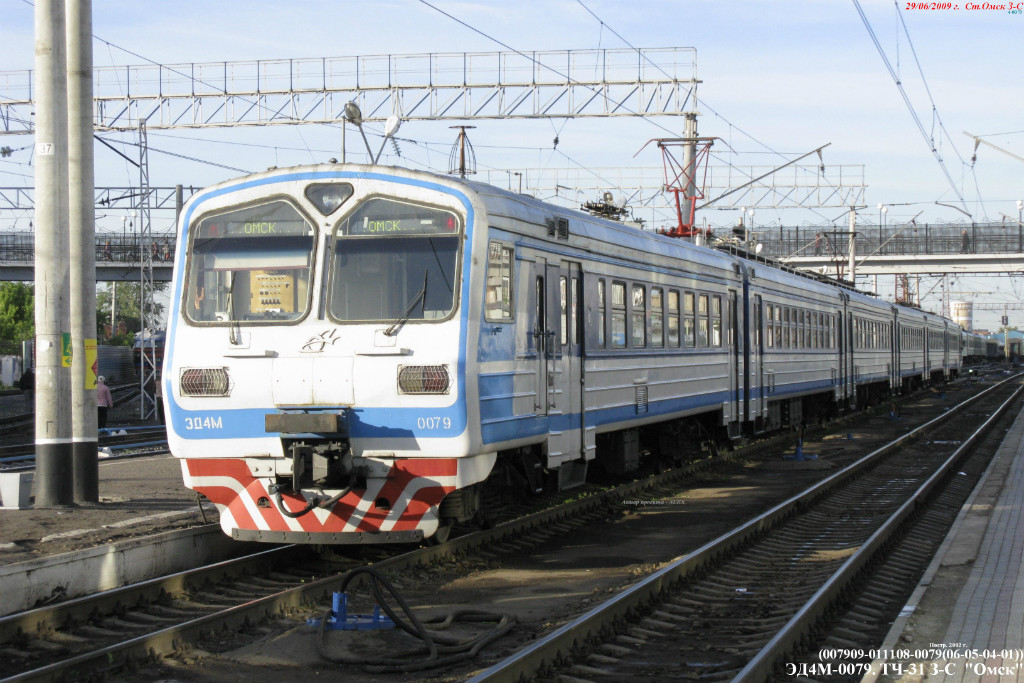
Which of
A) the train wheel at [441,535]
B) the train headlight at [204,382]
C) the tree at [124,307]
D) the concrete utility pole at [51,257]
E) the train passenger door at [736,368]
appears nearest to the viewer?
the train headlight at [204,382]

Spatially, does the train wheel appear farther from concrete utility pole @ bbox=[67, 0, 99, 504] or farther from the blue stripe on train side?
concrete utility pole @ bbox=[67, 0, 99, 504]

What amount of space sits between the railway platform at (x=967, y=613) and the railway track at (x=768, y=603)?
0.27 metres

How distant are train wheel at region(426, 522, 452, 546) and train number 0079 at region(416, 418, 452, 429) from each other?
39.6 inches

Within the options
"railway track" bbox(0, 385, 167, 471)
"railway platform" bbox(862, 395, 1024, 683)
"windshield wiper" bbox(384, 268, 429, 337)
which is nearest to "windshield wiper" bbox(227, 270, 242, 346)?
"windshield wiper" bbox(384, 268, 429, 337)

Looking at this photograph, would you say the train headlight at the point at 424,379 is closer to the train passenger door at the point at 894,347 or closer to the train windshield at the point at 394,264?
the train windshield at the point at 394,264

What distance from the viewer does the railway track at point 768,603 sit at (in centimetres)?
659

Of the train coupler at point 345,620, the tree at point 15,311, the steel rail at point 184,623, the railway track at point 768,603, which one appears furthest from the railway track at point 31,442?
the tree at point 15,311

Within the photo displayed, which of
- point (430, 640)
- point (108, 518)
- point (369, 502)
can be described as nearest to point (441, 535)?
point (369, 502)

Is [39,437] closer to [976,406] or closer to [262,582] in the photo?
[262,582]

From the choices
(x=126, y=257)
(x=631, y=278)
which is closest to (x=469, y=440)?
(x=631, y=278)

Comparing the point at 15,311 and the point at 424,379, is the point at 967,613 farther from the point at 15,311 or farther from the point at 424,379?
the point at 15,311

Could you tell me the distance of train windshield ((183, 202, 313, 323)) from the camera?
356 inches

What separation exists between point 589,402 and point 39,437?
5428 mm

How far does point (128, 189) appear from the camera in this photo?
36.4 m
